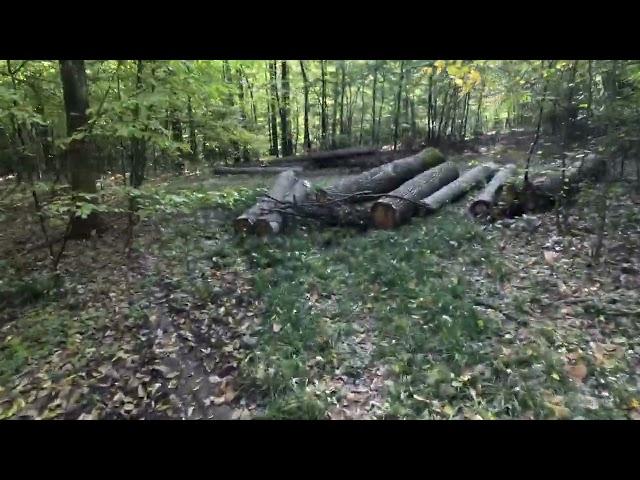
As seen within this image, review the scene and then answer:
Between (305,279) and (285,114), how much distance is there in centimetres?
1385

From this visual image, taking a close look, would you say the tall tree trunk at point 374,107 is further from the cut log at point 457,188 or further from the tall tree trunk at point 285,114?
the cut log at point 457,188

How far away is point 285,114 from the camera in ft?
61.8

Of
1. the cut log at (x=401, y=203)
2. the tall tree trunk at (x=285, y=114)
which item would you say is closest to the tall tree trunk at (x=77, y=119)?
the cut log at (x=401, y=203)

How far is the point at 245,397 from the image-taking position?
14.4ft

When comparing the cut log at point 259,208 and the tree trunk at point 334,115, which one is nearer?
the cut log at point 259,208

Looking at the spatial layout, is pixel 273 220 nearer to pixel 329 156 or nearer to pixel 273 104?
pixel 329 156

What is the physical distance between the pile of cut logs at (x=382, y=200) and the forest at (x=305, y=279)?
1.8 inches

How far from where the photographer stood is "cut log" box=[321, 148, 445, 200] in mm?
9203

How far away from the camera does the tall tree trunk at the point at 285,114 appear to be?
17812 millimetres

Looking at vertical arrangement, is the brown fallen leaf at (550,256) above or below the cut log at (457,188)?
below

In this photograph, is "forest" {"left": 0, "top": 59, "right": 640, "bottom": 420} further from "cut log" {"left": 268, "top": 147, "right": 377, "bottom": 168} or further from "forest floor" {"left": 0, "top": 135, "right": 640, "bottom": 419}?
"cut log" {"left": 268, "top": 147, "right": 377, "bottom": 168}

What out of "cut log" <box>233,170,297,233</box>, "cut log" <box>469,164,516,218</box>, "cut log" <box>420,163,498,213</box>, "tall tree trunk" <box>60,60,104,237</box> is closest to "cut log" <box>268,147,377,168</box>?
"cut log" <box>420,163,498,213</box>
